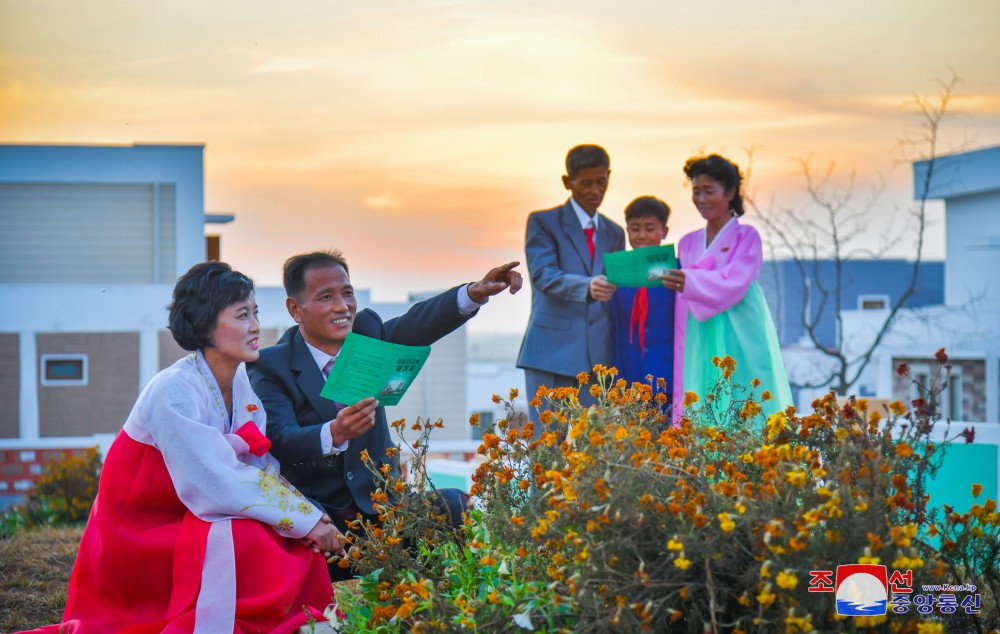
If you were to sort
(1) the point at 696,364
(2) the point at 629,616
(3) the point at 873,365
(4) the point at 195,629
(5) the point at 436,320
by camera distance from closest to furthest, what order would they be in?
(2) the point at 629,616 < (4) the point at 195,629 < (5) the point at 436,320 < (1) the point at 696,364 < (3) the point at 873,365

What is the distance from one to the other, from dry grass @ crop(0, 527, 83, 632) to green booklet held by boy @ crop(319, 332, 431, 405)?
1.53 m

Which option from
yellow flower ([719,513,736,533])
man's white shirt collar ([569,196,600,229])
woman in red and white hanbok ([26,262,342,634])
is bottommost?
woman in red and white hanbok ([26,262,342,634])

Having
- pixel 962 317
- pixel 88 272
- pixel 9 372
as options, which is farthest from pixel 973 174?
pixel 9 372

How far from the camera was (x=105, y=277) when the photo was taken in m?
A: 20.7

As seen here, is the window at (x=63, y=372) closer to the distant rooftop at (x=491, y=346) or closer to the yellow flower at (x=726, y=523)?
the yellow flower at (x=726, y=523)

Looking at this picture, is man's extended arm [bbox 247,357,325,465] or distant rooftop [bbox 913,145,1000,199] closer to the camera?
man's extended arm [bbox 247,357,325,465]

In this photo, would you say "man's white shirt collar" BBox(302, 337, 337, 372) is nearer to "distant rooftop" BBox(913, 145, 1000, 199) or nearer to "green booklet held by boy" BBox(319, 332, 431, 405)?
"green booklet held by boy" BBox(319, 332, 431, 405)

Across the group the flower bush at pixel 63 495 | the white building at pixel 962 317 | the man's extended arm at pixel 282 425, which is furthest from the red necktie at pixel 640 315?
the white building at pixel 962 317

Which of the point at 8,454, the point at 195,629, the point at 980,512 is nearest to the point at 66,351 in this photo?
the point at 8,454

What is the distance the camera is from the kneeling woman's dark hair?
334 cm

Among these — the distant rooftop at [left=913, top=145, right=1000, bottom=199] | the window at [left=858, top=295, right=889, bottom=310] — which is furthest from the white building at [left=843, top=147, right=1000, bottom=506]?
the window at [left=858, top=295, right=889, bottom=310]

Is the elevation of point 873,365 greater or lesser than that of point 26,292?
lesser

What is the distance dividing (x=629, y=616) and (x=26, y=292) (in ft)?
64.5

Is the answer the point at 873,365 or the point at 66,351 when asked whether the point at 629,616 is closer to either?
the point at 66,351
